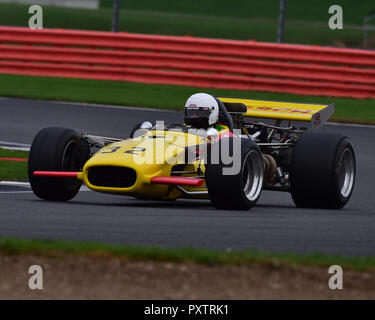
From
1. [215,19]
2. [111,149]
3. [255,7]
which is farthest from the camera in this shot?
[255,7]

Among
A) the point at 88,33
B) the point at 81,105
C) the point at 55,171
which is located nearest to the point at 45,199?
the point at 55,171

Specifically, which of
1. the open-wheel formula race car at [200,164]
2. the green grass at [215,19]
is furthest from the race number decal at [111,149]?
the green grass at [215,19]

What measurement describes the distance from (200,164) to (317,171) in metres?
1.26

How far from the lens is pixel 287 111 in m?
11.6

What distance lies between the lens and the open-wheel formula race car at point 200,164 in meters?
9.35

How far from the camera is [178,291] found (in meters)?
5.93

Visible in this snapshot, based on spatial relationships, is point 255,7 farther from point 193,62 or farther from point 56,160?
point 56,160

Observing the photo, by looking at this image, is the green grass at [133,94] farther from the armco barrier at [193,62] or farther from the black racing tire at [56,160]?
the black racing tire at [56,160]

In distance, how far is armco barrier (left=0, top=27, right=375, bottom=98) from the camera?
19.7m

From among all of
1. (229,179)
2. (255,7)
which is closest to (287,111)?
(229,179)

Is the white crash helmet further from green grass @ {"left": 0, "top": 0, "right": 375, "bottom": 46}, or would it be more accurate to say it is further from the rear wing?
green grass @ {"left": 0, "top": 0, "right": 375, "bottom": 46}

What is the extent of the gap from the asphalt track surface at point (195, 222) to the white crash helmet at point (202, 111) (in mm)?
915

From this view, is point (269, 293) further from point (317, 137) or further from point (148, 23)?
point (148, 23)

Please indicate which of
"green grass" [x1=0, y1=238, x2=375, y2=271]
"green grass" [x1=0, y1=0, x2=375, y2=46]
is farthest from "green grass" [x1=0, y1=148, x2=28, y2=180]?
"green grass" [x1=0, y1=0, x2=375, y2=46]
